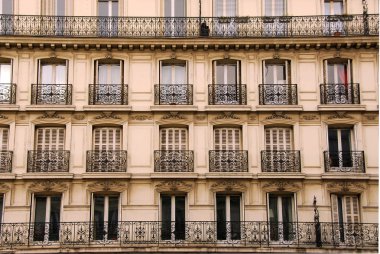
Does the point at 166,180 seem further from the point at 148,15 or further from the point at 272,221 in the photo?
the point at 148,15

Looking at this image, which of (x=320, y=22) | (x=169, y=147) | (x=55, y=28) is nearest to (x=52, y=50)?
(x=55, y=28)

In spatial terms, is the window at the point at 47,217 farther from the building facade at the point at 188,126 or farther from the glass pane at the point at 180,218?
the glass pane at the point at 180,218

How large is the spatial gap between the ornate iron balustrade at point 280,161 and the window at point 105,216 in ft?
16.6

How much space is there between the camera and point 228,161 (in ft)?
70.3

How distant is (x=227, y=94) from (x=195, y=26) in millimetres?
2647

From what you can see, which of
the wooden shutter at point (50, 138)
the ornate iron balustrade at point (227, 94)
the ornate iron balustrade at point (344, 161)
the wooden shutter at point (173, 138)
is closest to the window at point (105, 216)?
the wooden shutter at point (50, 138)

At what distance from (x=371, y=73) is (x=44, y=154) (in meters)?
11.4

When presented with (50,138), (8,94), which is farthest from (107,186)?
(8,94)

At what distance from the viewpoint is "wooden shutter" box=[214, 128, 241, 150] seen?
71.4 feet

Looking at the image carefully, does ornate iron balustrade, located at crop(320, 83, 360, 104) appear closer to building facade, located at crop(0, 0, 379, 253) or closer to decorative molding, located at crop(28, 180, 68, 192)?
building facade, located at crop(0, 0, 379, 253)

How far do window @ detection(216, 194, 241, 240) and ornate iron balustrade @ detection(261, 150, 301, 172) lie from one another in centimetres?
142

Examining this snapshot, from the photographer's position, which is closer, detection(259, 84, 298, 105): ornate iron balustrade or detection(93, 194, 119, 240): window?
detection(93, 194, 119, 240): window

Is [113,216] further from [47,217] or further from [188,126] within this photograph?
[188,126]

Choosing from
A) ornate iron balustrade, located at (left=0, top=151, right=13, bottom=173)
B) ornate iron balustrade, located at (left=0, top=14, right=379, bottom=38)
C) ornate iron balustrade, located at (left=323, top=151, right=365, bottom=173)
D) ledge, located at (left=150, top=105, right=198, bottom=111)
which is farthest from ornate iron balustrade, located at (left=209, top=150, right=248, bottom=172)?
ornate iron balustrade, located at (left=0, top=151, right=13, bottom=173)
